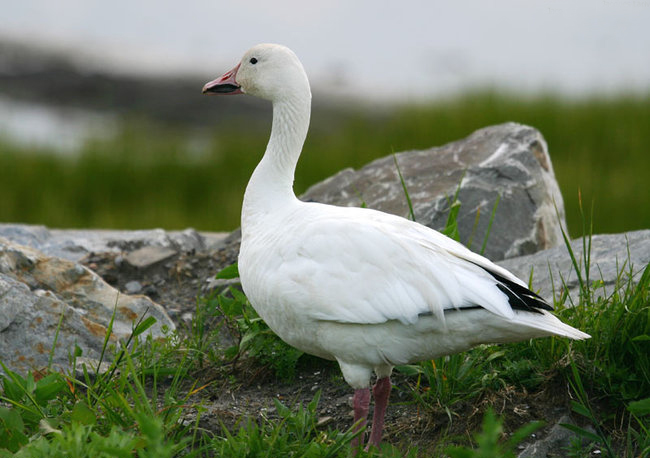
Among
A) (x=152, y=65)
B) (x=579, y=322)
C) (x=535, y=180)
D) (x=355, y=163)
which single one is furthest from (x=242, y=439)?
(x=152, y=65)

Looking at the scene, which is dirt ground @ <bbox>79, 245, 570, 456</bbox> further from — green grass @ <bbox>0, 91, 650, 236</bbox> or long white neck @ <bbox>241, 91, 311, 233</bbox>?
green grass @ <bbox>0, 91, 650, 236</bbox>

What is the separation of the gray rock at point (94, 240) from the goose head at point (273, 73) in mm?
2096

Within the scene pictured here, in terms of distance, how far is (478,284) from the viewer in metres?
3.40

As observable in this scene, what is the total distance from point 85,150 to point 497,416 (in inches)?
330

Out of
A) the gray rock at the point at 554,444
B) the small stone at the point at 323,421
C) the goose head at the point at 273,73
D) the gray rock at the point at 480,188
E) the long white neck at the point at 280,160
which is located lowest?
the small stone at the point at 323,421

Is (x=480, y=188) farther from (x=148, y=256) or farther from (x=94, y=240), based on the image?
(x=94, y=240)

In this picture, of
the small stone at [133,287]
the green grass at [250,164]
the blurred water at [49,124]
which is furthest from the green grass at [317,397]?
the blurred water at [49,124]

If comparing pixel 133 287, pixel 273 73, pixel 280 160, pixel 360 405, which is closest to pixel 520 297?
pixel 360 405

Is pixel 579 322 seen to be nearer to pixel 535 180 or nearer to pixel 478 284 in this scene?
pixel 478 284

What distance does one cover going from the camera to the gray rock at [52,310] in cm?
430

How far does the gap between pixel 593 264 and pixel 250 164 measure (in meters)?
6.92

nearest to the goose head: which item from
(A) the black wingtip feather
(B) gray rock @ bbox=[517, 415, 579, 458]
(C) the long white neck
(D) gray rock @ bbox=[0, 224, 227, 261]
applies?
(C) the long white neck

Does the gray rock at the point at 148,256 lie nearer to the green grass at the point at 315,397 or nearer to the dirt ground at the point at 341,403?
the dirt ground at the point at 341,403

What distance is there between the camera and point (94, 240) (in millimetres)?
6395
